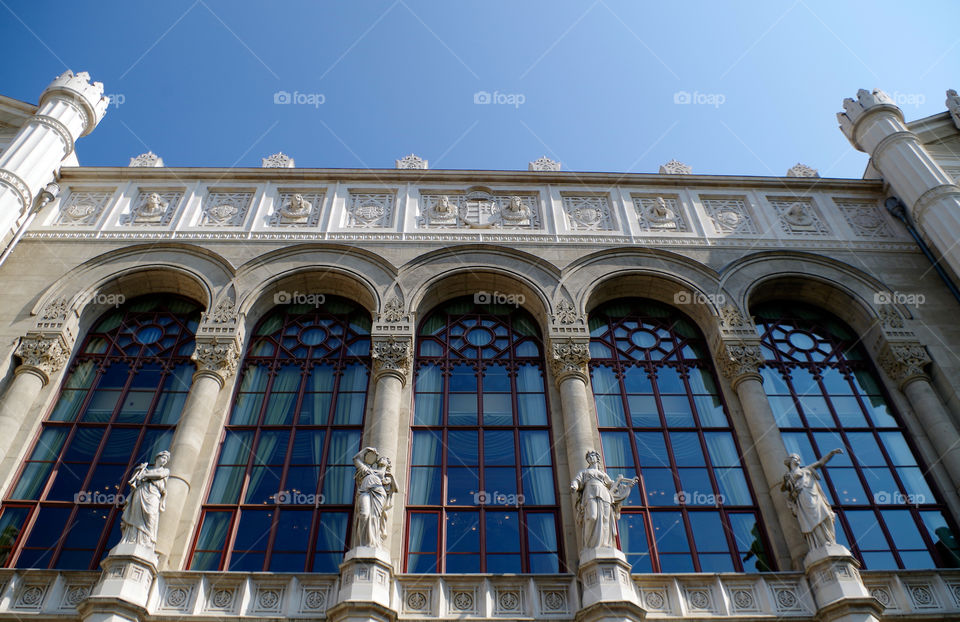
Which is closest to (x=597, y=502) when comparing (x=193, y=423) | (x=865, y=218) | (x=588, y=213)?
(x=193, y=423)

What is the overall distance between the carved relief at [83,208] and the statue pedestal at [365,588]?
460 inches

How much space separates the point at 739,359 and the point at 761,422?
1.59 meters

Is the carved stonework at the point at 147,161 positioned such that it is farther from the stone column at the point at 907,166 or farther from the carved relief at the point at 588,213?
the stone column at the point at 907,166

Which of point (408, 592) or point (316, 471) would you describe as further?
point (316, 471)

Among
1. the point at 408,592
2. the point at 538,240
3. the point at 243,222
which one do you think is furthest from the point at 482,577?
the point at 243,222

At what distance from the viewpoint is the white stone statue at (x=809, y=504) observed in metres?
12.0

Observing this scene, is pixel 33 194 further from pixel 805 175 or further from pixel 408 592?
pixel 805 175

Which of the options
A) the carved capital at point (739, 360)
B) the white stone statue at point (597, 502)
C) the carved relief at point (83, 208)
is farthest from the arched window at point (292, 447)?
the carved capital at point (739, 360)

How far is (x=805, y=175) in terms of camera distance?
20.2m

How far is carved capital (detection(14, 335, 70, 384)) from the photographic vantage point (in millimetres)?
14906

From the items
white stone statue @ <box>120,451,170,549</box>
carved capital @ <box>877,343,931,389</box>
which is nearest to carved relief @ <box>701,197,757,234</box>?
carved capital @ <box>877,343,931,389</box>

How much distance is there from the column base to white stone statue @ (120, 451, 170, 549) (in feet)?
22.2

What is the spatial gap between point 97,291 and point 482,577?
35.3ft
